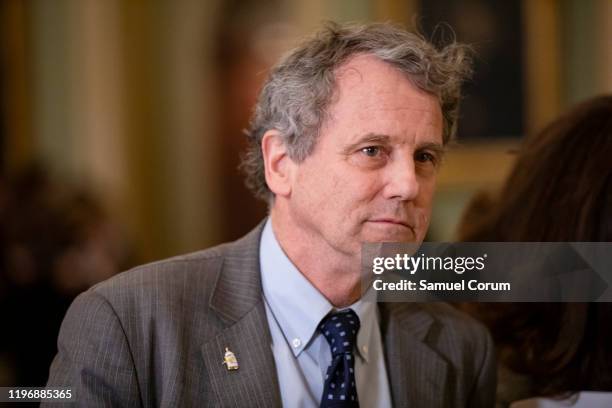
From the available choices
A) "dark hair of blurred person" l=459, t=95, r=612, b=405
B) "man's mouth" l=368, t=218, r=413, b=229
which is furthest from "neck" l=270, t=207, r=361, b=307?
"dark hair of blurred person" l=459, t=95, r=612, b=405

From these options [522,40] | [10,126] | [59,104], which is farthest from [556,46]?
[10,126]

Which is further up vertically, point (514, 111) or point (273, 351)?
point (514, 111)

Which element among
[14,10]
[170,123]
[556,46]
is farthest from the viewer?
[170,123]

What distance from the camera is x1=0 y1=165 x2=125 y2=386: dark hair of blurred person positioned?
1918mm

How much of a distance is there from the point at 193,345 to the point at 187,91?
16.7ft

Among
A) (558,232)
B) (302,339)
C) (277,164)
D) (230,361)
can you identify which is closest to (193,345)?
(230,361)

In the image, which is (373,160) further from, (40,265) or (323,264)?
(40,265)

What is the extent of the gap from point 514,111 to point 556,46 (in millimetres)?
435

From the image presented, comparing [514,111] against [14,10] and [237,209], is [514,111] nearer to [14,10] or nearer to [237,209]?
[237,209]

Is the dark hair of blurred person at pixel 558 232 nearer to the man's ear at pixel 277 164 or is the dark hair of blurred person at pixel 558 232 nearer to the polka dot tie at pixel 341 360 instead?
the polka dot tie at pixel 341 360

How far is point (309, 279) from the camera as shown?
5.23 ft

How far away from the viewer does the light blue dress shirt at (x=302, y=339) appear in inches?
60.2

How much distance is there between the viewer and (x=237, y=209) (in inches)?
253

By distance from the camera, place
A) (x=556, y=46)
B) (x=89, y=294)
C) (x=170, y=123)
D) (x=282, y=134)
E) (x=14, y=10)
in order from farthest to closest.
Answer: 1. (x=170, y=123)
2. (x=14, y=10)
3. (x=556, y=46)
4. (x=282, y=134)
5. (x=89, y=294)
